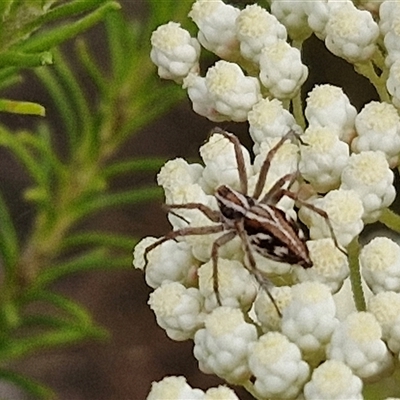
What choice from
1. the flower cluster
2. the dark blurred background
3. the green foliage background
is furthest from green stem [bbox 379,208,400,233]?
the dark blurred background

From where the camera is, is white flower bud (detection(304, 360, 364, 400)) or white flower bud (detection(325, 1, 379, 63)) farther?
white flower bud (detection(325, 1, 379, 63))

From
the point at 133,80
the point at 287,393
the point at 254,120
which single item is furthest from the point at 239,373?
the point at 133,80

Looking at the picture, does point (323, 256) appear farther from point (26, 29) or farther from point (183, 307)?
point (26, 29)

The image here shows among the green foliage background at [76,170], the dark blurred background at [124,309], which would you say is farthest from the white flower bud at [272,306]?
the dark blurred background at [124,309]

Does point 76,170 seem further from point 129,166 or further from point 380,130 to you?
point 380,130

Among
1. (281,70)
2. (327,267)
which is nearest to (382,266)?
(327,267)

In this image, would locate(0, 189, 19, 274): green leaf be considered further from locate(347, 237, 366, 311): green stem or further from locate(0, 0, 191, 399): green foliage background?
locate(347, 237, 366, 311): green stem

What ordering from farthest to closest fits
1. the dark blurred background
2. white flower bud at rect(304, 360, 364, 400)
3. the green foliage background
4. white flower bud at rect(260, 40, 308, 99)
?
the dark blurred background → the green foliage background → white flower bud at rect(260, 40, 308, 99) → white flower bud at rect(304, 360, 364, 400)
